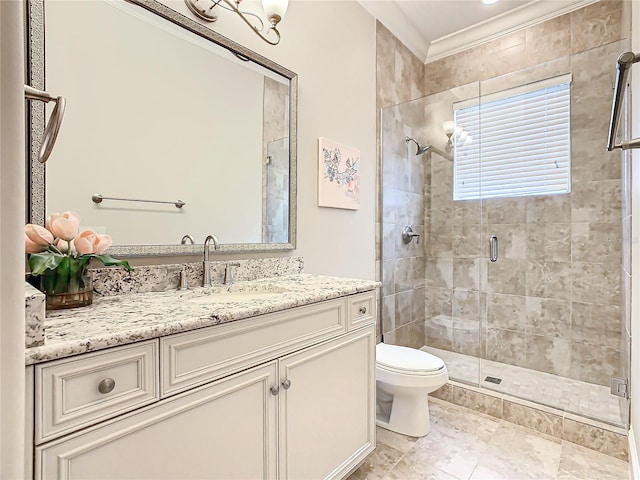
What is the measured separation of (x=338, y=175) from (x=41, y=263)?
157 centimetres

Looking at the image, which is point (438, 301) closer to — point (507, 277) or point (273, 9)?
point (507, 277)

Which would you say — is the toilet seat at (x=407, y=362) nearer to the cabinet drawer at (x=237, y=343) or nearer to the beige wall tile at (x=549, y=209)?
the cabinet drawer at (x=237, y=343)

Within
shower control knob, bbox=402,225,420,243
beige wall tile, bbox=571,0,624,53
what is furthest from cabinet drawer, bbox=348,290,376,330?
beige wall tile, bbox=571,0,624,53

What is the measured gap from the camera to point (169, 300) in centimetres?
116

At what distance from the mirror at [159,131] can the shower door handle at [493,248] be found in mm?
1806

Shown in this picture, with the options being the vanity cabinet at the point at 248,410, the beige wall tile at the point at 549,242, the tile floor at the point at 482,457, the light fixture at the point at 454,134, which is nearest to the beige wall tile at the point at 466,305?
the beige wall tile at the point at 549,242


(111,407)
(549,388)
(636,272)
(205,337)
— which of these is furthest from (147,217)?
(549,388)

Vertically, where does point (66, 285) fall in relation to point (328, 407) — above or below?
above

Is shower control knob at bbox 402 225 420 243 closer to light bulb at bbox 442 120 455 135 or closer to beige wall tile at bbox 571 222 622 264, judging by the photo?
light bulb at bbox 442 120 455 135

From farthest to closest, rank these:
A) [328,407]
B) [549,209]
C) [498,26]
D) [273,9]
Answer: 1. [498,26]
2. [549,209]
3. [273,9]
4. [328,407]

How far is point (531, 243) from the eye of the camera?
2.67m

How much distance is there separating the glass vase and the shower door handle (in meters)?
2.75

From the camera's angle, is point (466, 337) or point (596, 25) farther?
point (466, 337)

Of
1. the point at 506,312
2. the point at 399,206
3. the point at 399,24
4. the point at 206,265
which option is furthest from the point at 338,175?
the point at 506,312
